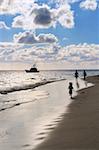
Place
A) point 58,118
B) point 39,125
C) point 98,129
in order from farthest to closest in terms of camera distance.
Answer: point 58,118
point 39,125
point 98,129

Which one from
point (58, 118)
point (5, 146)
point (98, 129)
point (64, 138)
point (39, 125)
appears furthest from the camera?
point (58, 118)

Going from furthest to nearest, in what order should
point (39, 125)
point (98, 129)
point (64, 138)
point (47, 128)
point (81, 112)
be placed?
point (81, 112) → point (39, 125) → point (47, 128) → point (98, 129) → point (64, 138)

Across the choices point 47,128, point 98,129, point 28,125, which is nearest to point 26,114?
point 28,125

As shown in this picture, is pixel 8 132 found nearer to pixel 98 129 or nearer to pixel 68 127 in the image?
pixel 68 127

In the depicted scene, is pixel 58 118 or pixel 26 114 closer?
pixel 58 118

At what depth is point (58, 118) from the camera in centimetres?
2033

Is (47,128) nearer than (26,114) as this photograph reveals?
Yes

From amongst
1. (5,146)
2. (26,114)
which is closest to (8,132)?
(5,146)

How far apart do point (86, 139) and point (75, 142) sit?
0.61m

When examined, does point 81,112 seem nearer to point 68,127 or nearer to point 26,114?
point 26,114

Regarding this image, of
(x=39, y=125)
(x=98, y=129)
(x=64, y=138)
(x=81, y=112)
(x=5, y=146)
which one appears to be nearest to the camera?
(x=5, y=146)

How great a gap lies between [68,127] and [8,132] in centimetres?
267

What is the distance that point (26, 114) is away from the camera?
77.9ft

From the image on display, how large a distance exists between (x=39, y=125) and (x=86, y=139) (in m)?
4.63
